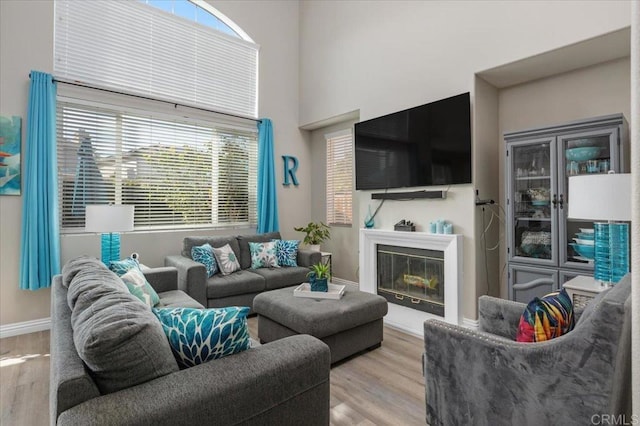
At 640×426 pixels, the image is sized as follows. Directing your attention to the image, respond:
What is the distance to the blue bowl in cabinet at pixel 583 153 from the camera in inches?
102

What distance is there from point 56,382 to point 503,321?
2090 millimetres

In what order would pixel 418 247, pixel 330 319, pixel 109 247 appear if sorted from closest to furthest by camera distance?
1. pixel 330 319
2. pixel 109 247
3. pixel 418 247

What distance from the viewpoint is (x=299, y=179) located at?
544cm

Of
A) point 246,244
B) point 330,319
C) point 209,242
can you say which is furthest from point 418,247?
point 209,242

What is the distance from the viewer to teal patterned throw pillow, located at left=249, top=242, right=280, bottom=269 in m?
4.17

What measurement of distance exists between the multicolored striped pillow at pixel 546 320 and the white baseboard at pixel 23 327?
166 inches

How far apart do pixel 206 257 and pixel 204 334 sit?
8.55 ft

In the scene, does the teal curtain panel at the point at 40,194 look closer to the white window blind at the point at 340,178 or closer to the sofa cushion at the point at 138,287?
the sofa cushion at the point at 138,287

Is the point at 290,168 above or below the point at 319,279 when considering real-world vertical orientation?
above

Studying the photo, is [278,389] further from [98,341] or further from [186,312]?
[98,341]

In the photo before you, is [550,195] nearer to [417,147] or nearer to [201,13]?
[417,147]

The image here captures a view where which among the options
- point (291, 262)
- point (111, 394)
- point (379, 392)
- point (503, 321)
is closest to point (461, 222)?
point (503, 321)

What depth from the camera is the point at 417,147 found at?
3.58 metres

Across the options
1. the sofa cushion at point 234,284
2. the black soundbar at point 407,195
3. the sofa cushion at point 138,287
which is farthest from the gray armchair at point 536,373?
the sofa cushion at point 234,284
